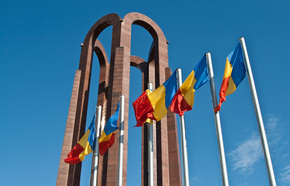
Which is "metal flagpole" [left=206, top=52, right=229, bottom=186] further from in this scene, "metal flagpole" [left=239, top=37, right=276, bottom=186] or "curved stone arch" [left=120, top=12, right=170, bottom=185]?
"curved stone arch" [left=120, top=12, right=170, bottom=185]

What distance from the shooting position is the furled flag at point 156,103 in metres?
14.9

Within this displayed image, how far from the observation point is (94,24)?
2738 centimetres

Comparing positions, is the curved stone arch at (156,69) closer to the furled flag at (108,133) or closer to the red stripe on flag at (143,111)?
the furled flag at (108,133)

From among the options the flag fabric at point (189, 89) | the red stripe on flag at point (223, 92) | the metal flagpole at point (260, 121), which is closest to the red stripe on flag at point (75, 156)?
the flag fabric at point (189, 89)

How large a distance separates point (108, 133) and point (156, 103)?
3263 millimetres

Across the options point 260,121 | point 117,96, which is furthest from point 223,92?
point 117,96

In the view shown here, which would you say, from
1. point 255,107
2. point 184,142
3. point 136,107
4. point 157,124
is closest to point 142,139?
point 157,124

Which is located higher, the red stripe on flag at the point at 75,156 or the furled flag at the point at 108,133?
the furled flag at the point at 108,133

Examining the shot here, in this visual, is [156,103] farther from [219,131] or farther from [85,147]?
[85,147]

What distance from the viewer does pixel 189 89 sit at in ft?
45.4

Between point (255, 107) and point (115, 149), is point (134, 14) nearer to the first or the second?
point (115, 149)

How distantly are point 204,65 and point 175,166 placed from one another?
8571mm

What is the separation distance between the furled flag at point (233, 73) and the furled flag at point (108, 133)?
234 inches

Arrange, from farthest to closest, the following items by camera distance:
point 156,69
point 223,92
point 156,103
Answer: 1. point 156,69
2. point 156,103
3. point 223,92
